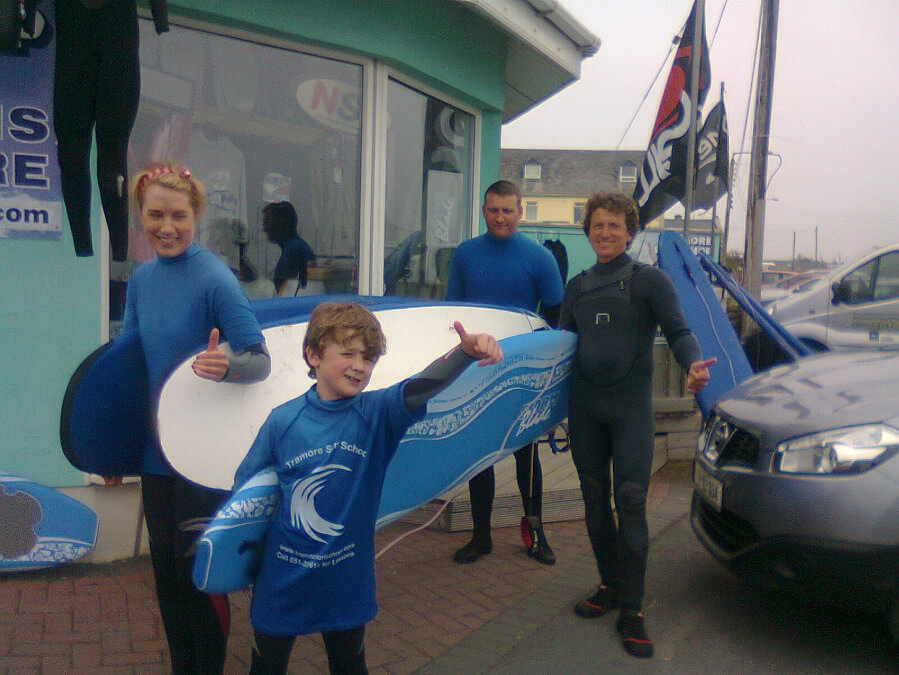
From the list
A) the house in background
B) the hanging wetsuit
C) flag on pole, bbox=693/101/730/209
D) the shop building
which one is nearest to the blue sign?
the shop building

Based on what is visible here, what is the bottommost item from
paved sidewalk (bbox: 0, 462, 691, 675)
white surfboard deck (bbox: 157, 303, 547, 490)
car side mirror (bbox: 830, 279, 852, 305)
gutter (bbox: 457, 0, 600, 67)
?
paved sidewalk (bbox: 0, 462, 691, 675)

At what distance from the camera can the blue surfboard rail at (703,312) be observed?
501 centimetres

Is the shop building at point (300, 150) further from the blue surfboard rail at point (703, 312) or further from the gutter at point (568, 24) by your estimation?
the blue surfboard rail at point (703, 312)

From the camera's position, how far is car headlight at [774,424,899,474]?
9.53 feet

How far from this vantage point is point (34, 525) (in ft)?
12.4

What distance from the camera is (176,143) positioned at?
4.39 meters

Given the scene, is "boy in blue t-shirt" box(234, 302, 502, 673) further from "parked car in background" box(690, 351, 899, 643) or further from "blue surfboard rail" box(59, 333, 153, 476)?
"parked car in background" box(690, 351, 899, 643)

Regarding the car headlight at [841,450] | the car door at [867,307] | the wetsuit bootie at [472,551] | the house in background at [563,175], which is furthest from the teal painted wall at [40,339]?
the house in background at [563,175]

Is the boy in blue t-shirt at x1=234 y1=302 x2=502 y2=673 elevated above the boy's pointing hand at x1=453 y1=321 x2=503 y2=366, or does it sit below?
below

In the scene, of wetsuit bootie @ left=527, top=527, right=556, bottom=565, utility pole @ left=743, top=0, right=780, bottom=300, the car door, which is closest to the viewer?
wetsuit bootie @ left=527, top=527, right=556, bottom=565

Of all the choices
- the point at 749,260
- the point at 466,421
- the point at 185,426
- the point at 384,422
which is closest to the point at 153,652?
the point at 185,426

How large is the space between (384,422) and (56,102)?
1.85 m

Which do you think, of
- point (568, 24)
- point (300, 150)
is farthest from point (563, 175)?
point (300, 150)

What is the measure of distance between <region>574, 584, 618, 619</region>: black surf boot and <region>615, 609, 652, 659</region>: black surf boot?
8.3 inches
